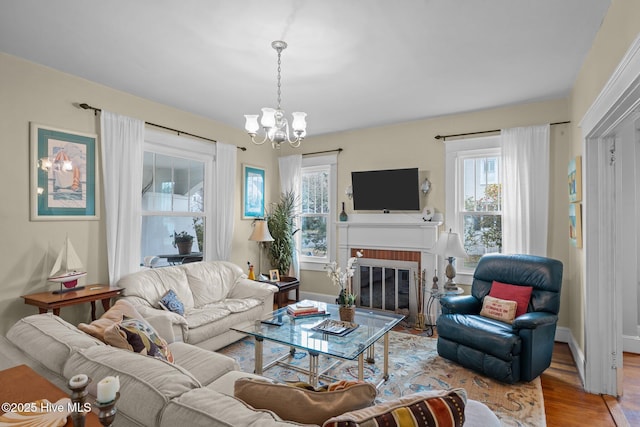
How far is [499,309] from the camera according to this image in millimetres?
3314

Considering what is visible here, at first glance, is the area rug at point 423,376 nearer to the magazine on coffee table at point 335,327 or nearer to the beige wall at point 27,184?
the magazine on coffee table at point 335,327

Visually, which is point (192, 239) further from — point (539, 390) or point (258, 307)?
point (539, 390)

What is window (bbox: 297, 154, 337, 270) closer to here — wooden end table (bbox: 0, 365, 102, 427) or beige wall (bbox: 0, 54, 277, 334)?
beige wall (bbox: 0, 54, 277, 334)

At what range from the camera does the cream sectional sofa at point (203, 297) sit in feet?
10.6

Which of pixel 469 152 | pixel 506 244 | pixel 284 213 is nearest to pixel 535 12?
pixel 469 152

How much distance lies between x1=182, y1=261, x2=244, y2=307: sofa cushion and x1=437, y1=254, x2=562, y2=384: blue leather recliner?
2542 mm

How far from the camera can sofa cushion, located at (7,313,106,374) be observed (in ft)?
4.87

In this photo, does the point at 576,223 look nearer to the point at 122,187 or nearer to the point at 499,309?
the point at 499,309

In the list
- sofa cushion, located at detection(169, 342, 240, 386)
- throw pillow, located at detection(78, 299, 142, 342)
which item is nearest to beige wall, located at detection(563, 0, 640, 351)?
sofa cushion, located at detection(169, 342, 240, 386)

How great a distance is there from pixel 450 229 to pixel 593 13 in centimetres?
269

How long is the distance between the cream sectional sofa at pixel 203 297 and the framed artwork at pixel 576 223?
3027 mm

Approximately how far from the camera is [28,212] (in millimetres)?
3023

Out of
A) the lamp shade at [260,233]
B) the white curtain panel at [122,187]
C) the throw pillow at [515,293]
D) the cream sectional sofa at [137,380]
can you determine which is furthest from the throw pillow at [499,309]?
the white curtain panel at [122,187]

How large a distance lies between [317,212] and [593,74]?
383cm
